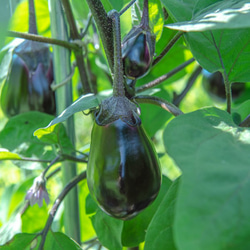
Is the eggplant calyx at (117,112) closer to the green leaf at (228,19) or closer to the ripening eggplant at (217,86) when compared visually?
the green leaf at (228,19)

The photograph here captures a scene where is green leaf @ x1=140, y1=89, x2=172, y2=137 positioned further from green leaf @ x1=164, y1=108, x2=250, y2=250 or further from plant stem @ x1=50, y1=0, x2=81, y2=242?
green leaf @ x1=164, y1=108, x2=250, y2=250

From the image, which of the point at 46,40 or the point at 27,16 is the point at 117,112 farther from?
the point at 27,16

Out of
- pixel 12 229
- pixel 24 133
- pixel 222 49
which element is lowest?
pixel 12 229

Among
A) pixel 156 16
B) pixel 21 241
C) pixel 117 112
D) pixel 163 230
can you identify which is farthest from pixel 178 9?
pixel 21 241

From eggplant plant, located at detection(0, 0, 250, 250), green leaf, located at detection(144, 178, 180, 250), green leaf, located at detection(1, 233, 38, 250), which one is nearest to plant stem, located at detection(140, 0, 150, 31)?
eggplant plant, located at detection(0, 0, 250, 250)

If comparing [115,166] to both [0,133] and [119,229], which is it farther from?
[0,133]

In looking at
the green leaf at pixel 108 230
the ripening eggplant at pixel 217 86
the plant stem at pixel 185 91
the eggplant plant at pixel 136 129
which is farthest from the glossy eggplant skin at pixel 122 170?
the ripening eggplant at pixel 217 86

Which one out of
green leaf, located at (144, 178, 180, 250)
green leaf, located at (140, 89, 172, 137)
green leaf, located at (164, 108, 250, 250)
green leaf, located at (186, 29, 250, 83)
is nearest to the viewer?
green leaf, located at (164, 108, 250, 250)
